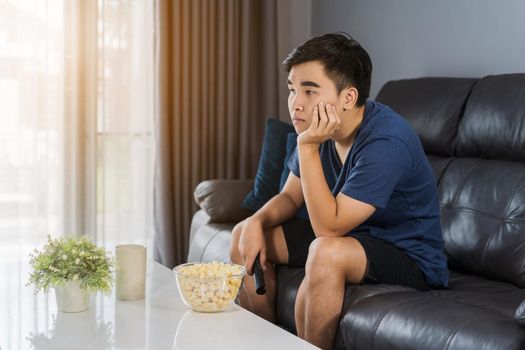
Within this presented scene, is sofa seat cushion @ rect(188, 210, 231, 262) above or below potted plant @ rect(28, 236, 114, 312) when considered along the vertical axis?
below

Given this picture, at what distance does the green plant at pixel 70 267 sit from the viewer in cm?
188

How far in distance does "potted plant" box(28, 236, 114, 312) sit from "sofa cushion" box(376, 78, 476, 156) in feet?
4.59

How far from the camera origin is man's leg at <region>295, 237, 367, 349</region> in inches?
81.0

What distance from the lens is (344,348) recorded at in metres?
2.07

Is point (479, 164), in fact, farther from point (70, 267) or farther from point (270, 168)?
point (70, 267)

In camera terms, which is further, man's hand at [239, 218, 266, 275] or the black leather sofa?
man's hand at [239, 218, 266, 275]

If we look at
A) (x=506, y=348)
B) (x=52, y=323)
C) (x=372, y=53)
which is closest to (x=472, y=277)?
(x=506, y=348)

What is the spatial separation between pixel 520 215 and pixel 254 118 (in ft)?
6.80

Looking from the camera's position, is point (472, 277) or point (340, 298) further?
point (472, 277)

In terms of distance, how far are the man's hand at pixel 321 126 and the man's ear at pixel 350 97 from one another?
0.24 ft

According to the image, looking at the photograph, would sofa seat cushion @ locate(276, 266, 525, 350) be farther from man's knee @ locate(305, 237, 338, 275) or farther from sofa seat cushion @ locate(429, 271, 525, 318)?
man's knee @ locate(305, 237, 338, 275)

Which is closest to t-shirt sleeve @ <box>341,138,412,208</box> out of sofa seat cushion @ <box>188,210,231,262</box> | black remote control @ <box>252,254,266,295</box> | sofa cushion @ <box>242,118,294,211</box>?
black remote control @ <box>252,254,266,295</box>

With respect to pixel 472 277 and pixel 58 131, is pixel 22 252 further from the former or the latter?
pixel 472 277

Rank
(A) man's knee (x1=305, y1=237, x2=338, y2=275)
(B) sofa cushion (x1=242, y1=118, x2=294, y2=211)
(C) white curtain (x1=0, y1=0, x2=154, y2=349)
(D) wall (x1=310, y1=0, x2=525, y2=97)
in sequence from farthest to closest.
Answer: (C) white curtain (x1=0, y1=0, x2=154, y2=349)
(B) sofa cushion (x1=242, y1=118, x2=294, y2=211)
(D) wall (x1=310, y1=0, x2=525, y2=97)
(A) man's knee (x1=305, y1=237, x2=338, y2=275)
